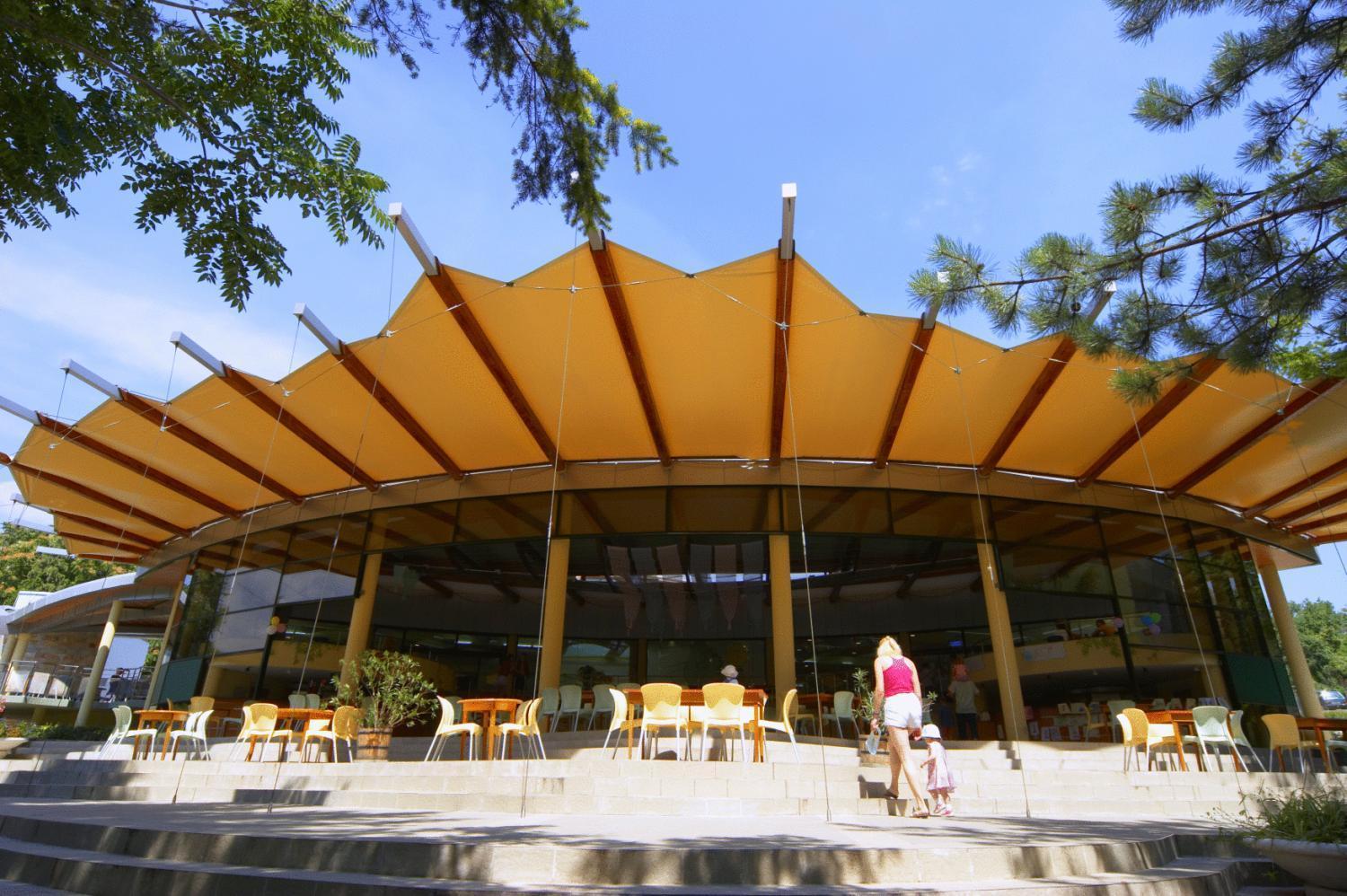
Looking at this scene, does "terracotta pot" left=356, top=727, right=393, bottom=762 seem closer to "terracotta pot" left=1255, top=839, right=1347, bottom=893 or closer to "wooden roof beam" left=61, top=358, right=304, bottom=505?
"wooden roof beam" left=61, top=358, right=304, bottom=505

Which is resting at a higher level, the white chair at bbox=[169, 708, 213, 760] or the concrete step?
the white chair at bbox=[169, 708, 213, 760]

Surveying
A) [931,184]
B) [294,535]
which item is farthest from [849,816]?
[294,535]

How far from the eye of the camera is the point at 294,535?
1380 cm

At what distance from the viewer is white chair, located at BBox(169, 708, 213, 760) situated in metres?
9.51

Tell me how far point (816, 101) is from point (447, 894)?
5.86m

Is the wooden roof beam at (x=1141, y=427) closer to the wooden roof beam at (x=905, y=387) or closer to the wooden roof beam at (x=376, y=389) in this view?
the wooden roof beam at (x=905, y=387)

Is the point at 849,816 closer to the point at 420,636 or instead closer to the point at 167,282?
the point at 167,282

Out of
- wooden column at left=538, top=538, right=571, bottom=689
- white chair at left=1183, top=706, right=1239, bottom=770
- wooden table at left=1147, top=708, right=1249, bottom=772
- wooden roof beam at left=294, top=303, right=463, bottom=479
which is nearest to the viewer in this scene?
wooden table at left=1147, top=708, right=1249, bottom=772

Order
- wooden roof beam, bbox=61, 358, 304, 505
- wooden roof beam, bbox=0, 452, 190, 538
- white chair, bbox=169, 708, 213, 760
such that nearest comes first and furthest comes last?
wooden roof beam, bbox=61, 358, 304, 505 → white chair, bbox=169, 708, 213, 760 → wooden roof beam, bbox=0, 452, 190, 538

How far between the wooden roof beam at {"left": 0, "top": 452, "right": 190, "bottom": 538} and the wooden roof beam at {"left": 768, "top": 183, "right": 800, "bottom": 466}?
480 inches

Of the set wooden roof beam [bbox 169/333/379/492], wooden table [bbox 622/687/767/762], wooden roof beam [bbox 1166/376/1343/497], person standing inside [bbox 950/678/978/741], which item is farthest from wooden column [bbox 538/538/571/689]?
wooden roof beam [bbox 1166/376/1343/497]

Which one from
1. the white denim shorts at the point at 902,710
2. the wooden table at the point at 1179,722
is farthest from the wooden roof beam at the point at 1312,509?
the white denim shorts at the point at 902,710

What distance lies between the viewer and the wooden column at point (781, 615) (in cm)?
1066

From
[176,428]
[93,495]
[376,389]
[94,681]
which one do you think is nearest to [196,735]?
[176,428]
